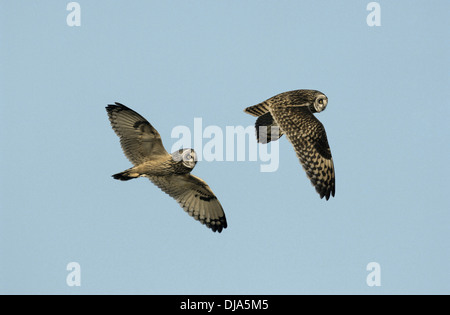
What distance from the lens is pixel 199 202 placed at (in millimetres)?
9453

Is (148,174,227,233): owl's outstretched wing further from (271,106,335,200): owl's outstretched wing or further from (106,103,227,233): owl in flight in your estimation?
(271,106,335,200): owl's outstretched wing

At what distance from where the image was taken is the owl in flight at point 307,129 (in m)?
8.68

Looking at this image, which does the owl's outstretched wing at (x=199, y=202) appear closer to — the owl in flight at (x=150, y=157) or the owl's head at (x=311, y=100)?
the owl in flight at (x=150, y=157)

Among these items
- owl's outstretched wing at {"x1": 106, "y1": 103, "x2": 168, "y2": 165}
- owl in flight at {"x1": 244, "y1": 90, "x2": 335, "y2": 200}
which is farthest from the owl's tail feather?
owl in flight at {"x1": 244, "y1": 90, "x2": 335, "y2": 200}

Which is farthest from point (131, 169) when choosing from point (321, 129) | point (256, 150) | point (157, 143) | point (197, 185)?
point (321, 129)

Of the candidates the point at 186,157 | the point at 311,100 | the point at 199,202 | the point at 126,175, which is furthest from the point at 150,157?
the point at 311,100

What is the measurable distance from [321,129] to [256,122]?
108cm

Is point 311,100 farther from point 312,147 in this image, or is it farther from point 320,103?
point 312,147

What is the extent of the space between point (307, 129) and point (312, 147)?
0.79ft

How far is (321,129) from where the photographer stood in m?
8.80

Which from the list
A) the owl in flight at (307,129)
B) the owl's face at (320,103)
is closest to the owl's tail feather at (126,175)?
the owl in flight at (307,129)

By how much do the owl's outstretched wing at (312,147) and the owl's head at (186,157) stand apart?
123 cm

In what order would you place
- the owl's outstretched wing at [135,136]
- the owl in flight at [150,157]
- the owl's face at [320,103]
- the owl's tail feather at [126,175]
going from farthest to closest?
the owl's face at [320,103]
the owl's outstretched wing at [135,136]
the owl in flight at [150,157]
the owl's tail feather at [126,175]

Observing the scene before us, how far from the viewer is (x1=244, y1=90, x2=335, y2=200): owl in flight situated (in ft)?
28.5
